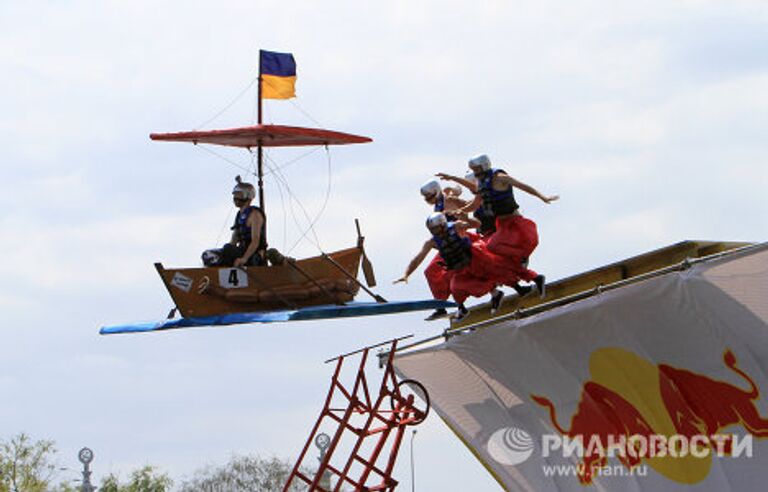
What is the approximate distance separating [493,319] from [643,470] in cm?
290

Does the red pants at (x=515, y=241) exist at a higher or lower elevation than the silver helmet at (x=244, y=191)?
lower

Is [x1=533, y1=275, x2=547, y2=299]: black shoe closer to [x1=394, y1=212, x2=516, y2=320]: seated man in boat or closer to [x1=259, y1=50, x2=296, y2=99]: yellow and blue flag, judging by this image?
[x1=394, y1=212, x2=516, y2=320]: seated man in boat

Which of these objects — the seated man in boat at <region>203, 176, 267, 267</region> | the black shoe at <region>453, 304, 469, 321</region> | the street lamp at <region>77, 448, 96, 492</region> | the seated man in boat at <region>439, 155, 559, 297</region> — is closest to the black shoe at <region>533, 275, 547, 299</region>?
the seated man in boat at <region>439, 155, 559, 297</region>

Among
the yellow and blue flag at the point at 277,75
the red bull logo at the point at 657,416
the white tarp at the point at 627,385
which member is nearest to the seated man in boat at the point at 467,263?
the white tarp at the point at 627,385

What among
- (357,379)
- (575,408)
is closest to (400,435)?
(357,379)

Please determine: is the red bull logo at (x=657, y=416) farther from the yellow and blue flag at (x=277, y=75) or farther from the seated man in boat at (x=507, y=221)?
A: the yellow and blue flag at (x=277, y=75)

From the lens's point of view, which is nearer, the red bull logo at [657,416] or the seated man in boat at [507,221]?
the red bull logo at [657,416]

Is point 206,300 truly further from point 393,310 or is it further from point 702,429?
point 702,429

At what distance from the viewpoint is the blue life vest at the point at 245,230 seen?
966 inches

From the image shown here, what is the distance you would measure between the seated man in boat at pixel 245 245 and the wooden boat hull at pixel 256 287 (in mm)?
280

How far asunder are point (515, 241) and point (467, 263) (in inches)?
29.4

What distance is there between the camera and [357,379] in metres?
23.8

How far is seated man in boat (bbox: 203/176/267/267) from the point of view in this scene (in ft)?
80.2

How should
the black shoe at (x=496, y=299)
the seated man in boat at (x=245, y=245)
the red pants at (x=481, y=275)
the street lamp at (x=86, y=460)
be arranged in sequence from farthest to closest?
the street lamp at (x=86, y=460), the seated man in boat at (x=245, y=245), the black shoe at (x=496, y=299), the red pants at (x=481, y=275)
